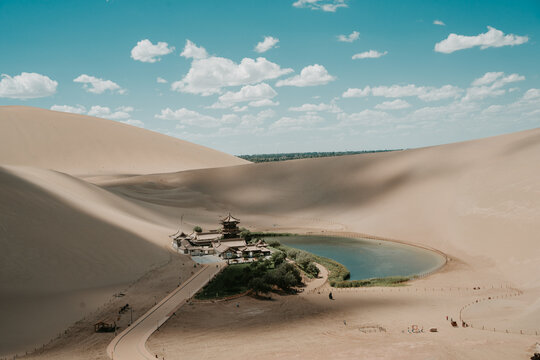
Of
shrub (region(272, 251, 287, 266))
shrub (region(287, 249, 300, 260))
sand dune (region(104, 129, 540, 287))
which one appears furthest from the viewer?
sand dune (region(104, 129, 540, 287))

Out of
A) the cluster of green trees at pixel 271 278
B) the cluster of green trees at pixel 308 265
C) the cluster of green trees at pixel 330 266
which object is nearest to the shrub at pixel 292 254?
the cluster of green trees at pixel 330 266

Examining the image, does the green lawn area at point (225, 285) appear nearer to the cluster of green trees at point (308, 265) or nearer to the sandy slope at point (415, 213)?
the sandy slope at point (415, 213)

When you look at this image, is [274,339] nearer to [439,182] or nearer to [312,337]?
[312,337]

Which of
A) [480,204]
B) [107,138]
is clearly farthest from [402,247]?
[107,138]

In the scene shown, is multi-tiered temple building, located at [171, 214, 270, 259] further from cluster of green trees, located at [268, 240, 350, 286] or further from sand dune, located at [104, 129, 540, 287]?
sand dune, located at [104, 129, 540, 287]

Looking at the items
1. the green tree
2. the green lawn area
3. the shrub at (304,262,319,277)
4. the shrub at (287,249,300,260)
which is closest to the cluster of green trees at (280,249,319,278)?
the shrub at (304,262,319,277)

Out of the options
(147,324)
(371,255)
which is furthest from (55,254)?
(371,255)
